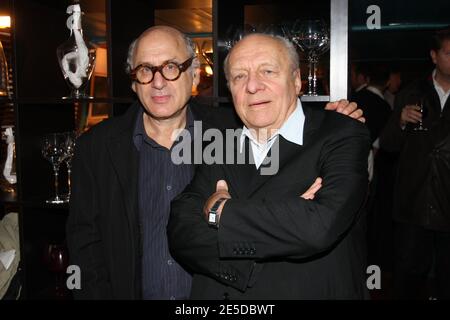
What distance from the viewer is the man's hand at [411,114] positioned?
3041mm

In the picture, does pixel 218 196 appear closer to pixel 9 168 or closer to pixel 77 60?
pixel 77 60

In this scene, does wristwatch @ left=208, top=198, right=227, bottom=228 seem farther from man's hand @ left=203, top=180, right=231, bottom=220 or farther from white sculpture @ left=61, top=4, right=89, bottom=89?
white sculpture @ left=61, top=4, right=89, bottom=89

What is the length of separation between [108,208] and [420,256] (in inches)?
81.2

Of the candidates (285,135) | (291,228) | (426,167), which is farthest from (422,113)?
(291,228)

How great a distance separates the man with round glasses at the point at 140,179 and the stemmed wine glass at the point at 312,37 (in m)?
0.30

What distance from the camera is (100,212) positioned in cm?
201

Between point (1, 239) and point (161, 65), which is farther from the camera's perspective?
point (1, 239)

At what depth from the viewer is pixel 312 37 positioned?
1.99m

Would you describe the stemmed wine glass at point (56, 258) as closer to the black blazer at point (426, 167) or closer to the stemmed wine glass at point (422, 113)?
the black blazer at point (426, 167)

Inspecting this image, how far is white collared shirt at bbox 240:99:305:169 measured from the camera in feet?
5.41

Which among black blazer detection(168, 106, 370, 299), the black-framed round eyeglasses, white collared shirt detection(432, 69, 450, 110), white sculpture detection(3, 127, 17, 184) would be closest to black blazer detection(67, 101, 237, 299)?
the black-framed round eyeglasses
